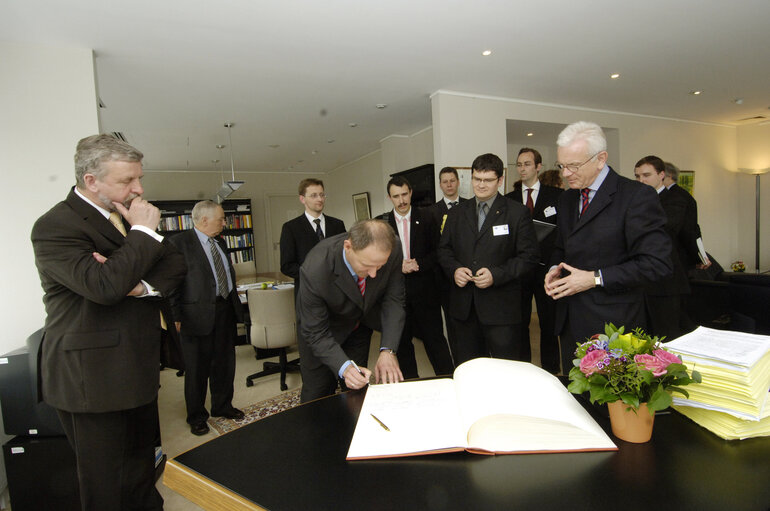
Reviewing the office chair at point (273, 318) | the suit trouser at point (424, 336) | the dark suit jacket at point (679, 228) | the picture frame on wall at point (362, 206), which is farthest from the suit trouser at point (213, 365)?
the picture frame on wall at point (362, 206)

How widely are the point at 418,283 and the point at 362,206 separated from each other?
6088mm

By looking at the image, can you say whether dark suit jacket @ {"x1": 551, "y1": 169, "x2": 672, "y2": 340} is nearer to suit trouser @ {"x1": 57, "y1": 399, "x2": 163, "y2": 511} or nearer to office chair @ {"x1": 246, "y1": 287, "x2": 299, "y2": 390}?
suit trouser @ {"x1": 57, "y1": 399, "x2": 163, "y2": 511}

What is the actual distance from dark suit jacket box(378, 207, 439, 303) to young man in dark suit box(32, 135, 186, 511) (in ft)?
5.83

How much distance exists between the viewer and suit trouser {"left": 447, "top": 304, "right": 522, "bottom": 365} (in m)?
2.36

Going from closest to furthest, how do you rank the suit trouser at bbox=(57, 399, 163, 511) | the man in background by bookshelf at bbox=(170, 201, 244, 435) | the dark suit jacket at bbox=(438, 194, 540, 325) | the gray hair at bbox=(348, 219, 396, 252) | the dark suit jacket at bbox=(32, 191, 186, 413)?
the dark suit jacket at bbox=(32, 191, 186, 413)
the suit trouser at bbox=(57, 399, 163, 511)
the gray hair at bbox=(348, 219, 396, 252)
the dark suit jacket at bbox=(438, 194, 540, 325)
the man in background by bookshelf at bbox=(170, 201, 244, 435)

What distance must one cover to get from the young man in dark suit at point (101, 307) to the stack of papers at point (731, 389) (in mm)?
1647

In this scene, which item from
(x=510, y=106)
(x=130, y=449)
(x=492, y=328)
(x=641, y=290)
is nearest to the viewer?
(x=130, y=449)

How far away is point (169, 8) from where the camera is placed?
8.54 feet

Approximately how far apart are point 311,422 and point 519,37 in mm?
3433

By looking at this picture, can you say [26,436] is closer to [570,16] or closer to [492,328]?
[492,328]

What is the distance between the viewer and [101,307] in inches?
55.4

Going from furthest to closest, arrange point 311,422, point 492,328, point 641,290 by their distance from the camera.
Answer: point 492,328 → point 641,290 → point 311,422

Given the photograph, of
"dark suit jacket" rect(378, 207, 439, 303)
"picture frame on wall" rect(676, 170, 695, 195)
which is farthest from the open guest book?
"picture frame on wall" rect(676, 170, 695, 195)

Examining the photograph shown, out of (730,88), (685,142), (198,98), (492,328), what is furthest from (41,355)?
(685,142)
